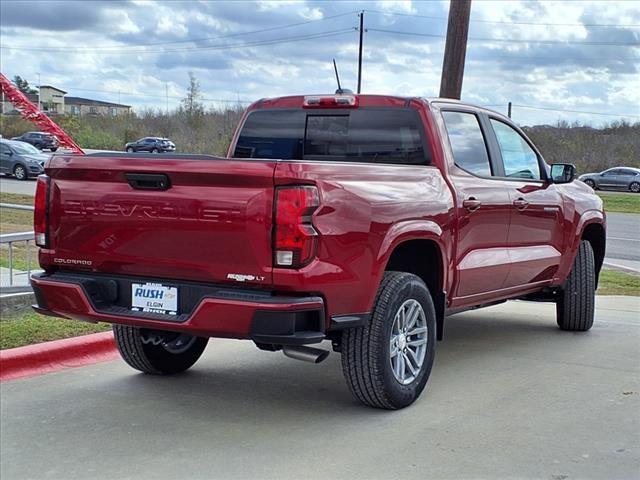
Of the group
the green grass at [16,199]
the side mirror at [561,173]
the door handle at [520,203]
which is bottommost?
the green grass at [16,199]

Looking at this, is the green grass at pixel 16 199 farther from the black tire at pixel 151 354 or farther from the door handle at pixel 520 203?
the door handle at pixel 520 203

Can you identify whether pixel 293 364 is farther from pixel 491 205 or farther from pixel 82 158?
pixel 82 158

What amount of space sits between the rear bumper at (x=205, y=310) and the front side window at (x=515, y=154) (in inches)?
116

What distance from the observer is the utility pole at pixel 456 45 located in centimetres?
1282

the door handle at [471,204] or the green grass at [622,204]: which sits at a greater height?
the door handle at [471,204]

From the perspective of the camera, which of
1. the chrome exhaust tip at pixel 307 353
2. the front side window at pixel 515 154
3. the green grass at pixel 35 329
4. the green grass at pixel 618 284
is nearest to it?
the chrome exhaust tip at pixel 307 353

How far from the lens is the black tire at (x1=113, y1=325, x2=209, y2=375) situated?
605 cm

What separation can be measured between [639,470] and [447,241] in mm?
1964

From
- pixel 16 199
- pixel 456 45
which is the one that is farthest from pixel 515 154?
pixel 16 199

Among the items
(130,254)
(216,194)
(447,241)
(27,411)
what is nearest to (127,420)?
(27,411)

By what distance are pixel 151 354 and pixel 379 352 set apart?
189 cm

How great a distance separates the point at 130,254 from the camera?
5008 millimetres

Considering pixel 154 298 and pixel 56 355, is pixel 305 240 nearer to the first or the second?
pixel 154 298

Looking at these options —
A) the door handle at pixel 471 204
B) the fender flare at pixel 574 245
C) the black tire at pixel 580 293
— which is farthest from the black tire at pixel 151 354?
the black tire at pixel 580 293
